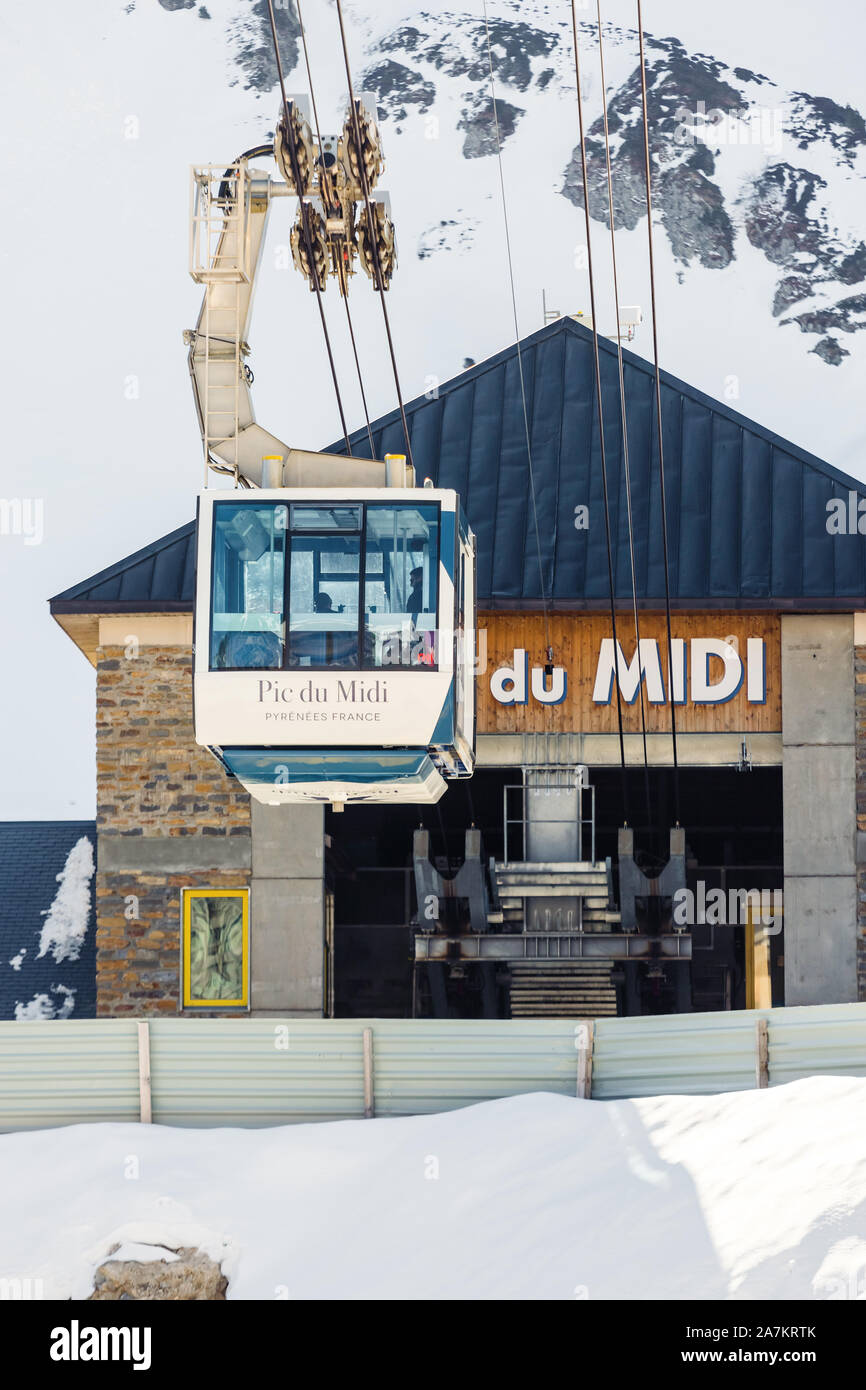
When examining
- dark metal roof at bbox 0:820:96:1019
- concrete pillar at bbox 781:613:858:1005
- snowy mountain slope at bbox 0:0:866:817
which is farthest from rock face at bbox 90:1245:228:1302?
snowy mountain slope at bbox 0:0:866:817

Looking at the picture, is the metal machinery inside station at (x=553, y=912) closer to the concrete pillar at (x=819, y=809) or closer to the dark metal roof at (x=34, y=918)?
the concrete pillar at (x=819, y=809)

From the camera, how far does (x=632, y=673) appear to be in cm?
2261

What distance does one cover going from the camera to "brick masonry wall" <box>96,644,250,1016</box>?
22.0 metres

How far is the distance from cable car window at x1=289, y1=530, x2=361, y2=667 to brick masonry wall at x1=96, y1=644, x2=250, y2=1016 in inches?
208

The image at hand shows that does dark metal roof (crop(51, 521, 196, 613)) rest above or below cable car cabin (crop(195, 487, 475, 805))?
above

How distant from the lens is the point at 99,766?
22781 millimetres

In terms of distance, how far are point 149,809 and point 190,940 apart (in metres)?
1.71

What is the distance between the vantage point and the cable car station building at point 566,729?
859 inches

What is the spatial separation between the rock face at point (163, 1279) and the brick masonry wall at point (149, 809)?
7608 millimetres

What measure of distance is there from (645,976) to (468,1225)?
389 inches

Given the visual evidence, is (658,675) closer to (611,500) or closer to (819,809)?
(611,500)

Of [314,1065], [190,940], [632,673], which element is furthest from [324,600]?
[190,940]

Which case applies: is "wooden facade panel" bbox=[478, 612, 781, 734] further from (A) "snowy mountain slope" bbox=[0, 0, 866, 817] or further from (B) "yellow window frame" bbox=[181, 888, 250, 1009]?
(A) "snowy mountain slope" bbox=[0, 0, 866, 817]

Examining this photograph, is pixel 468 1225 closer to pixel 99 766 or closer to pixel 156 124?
pixel 99 766
